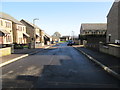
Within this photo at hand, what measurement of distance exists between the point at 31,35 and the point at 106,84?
49915 millimetres

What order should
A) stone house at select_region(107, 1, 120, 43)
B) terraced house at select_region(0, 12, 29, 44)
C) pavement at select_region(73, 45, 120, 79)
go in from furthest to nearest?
terraced house at select_region(0, 12, 29, 44) < stone house at select_region(107, 1, 120, 43) < pavement at select_region(73, 45, 120, 79)

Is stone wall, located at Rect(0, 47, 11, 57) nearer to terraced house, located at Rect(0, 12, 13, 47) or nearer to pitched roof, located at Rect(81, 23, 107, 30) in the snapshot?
terraced house, located at Rect(0, 12, 13, 47)

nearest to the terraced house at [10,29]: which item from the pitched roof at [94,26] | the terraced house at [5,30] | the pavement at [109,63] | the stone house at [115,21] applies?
the terraced house at [5,30]

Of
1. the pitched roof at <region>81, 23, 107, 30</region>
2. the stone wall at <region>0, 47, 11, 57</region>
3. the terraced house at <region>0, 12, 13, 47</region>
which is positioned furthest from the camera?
the pitched roof at <region>81, 23, 107, 30</region>

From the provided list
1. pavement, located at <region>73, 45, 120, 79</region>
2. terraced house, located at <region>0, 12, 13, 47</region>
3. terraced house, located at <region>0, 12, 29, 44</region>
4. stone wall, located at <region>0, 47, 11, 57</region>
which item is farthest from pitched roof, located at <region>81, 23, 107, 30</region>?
pavement, located at <region>73, 45, 120, 79</region>

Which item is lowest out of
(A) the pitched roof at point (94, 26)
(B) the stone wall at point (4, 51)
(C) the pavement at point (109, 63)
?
(C) the pavement at point (109, 63)

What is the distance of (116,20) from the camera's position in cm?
3203

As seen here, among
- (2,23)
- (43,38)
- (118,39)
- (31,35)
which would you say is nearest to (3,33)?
(2,23)

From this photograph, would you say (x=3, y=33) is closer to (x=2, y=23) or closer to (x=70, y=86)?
(x=2, y=23)

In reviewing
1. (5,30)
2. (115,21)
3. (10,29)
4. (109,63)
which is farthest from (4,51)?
(115,21)

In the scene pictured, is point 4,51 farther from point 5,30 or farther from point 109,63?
point 5,30

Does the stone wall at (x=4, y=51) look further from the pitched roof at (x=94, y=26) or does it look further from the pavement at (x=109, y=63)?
the pitched roof at (x=94, y=26)

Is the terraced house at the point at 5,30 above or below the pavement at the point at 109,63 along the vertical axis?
above

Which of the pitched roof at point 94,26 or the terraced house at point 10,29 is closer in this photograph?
the terraced house at point 10,29
